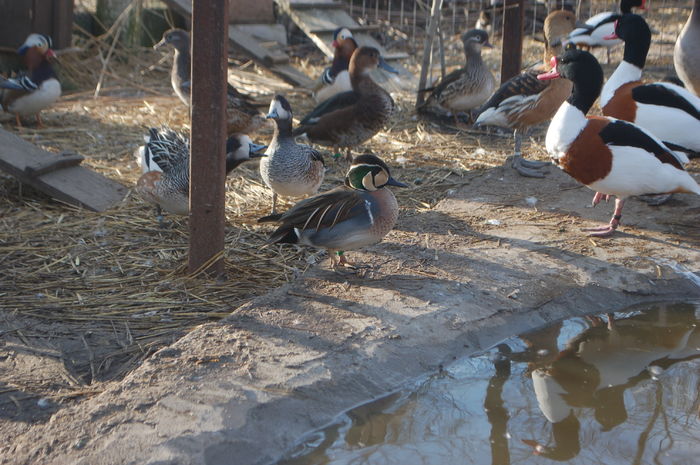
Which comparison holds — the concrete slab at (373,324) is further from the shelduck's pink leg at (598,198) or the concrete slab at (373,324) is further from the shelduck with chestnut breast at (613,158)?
the shelduck with chestnut breast at (613,158)

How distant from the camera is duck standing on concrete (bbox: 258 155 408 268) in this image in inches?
166

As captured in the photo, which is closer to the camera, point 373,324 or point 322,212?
point 373,324

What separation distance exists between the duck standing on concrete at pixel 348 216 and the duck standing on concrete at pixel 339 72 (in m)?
4.24

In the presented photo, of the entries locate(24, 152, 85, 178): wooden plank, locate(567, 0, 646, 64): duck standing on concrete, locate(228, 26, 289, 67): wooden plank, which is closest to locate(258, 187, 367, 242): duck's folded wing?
locate(24, 152, 85, 178): wooden plank

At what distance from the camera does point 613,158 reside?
15.8ft

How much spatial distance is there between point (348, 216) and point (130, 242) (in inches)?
64.2

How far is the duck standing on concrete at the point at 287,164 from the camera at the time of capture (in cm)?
520

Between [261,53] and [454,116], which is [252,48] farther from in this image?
[454,116]

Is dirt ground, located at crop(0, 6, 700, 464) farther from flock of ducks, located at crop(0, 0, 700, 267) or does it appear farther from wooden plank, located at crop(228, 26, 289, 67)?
wooden plank, located at crop(228, 26, 289, 67)

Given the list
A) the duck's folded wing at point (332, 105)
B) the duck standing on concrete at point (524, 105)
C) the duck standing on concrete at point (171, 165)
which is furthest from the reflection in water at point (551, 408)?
the duck's folded wing at point (332, 105)

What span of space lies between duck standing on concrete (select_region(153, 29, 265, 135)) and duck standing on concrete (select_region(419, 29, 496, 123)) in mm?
1804

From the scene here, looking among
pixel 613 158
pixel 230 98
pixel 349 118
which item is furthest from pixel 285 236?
pixel 230 98

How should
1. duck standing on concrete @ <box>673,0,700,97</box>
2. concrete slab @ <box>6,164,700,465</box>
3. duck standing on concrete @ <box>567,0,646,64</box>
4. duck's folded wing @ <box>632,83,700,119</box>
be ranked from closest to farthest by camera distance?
concrete slab @ <box>6,164,700,465</box>
duck's folded wing @ <box>632,83,700,119</box>
duck standing on concrete @ <box>673,0,700,97</box>
duck standing on concrete @ <box>567,0,646,64</box>

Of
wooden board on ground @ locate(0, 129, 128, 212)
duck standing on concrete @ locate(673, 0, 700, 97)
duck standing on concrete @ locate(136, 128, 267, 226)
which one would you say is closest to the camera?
duck standing on concrete @ locate(136, 128, 267, 226)
